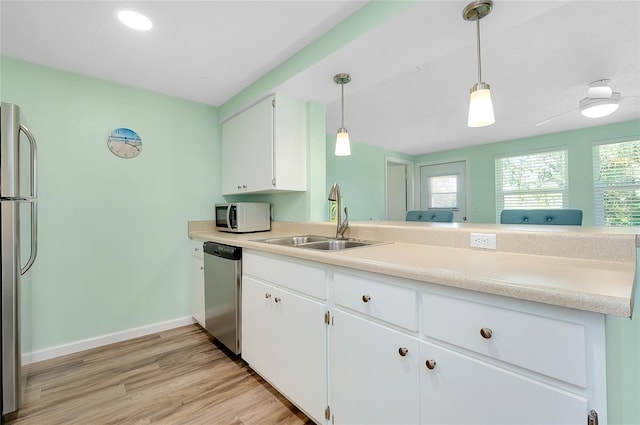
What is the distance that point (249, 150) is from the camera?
257 cm

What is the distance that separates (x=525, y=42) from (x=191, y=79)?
2.51 metres

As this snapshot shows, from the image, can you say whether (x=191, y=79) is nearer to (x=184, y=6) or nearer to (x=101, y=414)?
(x=184, y=6)

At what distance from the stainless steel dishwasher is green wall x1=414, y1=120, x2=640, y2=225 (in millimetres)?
4622

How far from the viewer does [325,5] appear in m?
1.51

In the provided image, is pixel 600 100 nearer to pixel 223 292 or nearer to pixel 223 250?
pixel 223 250

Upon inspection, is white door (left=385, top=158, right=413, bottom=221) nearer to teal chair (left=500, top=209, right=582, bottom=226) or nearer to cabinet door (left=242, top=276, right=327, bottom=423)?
teal chair (left=500, top=209, right=582, bottom=226)

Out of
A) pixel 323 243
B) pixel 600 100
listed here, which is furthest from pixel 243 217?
pixel 600 100

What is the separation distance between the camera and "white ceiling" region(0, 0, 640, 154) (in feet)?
4.94

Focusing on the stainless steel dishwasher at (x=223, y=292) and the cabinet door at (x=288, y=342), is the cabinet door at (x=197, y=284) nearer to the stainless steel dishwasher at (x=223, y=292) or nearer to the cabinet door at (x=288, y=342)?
the stainless steel dishwasher at (x=223, y=292)

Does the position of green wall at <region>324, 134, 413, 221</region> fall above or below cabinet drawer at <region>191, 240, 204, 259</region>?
above

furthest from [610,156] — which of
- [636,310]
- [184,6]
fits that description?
[184,6]

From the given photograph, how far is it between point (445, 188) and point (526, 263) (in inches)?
189

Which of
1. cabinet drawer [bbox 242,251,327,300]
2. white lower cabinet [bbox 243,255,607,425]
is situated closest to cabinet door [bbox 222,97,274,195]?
cabinet drawer [bbox 242,251,327,300]

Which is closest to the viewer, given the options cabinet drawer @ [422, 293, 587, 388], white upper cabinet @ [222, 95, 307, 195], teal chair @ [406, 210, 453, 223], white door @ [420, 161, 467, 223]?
cabinet drawer @ [422, 293, 587, 388]
